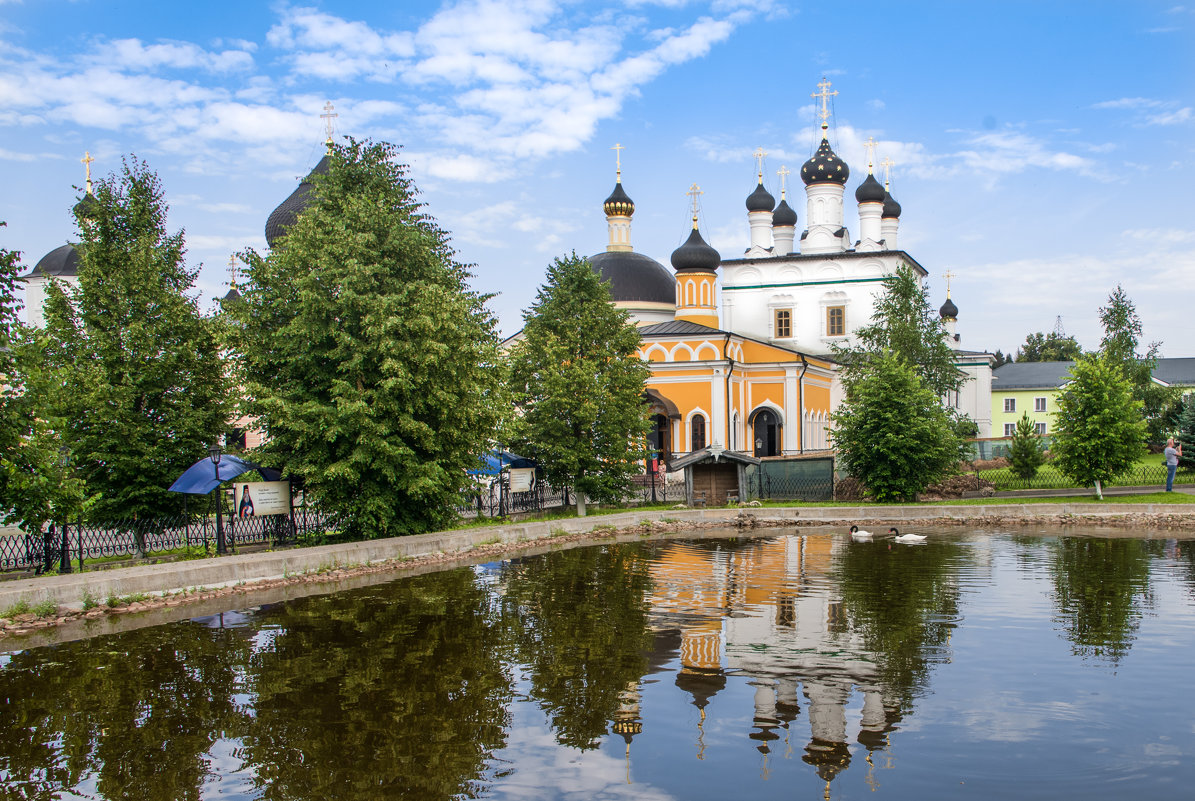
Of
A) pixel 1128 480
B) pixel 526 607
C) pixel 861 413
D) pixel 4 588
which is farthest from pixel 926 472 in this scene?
pixel 4 588

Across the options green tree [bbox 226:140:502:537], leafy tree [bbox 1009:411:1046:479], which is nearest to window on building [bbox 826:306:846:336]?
leafy tree [bbox 1009:411:1046:479]

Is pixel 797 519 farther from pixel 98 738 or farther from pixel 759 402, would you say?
pixel 98 738

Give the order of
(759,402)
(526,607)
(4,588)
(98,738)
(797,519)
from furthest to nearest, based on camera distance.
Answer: (759,402)
(797,519)
(526,607)
(4,588)
(98,738)

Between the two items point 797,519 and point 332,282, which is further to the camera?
point 797,519

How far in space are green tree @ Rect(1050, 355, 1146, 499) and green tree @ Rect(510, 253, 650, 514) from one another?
10.3 m

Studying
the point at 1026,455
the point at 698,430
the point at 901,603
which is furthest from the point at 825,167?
the point at 901,603

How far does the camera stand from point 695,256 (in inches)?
1646

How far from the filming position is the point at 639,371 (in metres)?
25.1

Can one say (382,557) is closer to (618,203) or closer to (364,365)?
(364,365)

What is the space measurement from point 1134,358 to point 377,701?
147 feet

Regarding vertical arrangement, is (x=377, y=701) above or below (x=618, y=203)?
below

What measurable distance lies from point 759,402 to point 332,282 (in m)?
23.1

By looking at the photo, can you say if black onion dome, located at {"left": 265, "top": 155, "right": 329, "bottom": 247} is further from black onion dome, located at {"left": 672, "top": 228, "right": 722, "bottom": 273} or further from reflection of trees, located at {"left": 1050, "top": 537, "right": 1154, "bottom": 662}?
reflection of trees, located at {"left": 1050, "top": 537, "right": 1154, "bottom": 662}

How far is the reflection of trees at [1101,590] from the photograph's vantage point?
33.9 ft
